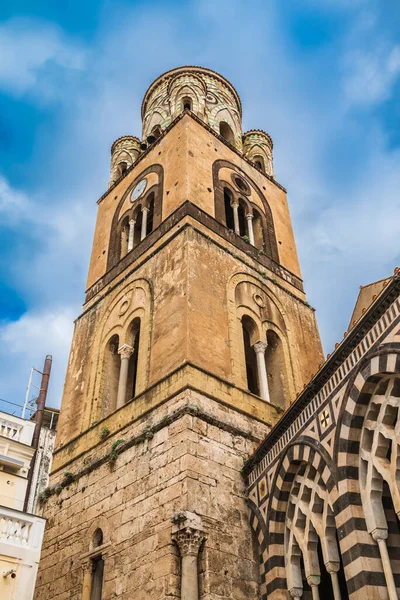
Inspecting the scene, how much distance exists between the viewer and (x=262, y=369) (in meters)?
14.5

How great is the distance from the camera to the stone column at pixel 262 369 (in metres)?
14.0

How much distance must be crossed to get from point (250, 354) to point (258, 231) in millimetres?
4888

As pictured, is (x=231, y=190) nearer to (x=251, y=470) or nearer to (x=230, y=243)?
(x=230, y=243)

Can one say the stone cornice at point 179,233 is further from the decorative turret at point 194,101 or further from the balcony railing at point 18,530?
the balcony railing at point 18,530

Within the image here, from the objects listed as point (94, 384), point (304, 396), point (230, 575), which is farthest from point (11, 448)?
point (304, 396)

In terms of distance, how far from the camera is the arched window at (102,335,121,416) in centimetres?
1498

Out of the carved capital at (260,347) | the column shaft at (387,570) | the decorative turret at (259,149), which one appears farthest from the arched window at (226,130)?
the column shaft at (387,570)

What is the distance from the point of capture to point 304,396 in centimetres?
1022

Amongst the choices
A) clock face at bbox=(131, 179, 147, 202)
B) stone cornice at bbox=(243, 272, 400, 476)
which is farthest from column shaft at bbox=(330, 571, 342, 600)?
clock face at bbox=(131, 179, 147, 202)

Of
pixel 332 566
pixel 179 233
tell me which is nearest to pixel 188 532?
pixel 332 566

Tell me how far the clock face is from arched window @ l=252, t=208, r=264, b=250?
385 centimetres

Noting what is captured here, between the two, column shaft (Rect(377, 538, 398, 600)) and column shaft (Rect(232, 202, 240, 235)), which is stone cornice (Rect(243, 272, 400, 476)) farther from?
column shaft (Rect(232, 202, 240, 235))

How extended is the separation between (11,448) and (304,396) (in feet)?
25.2

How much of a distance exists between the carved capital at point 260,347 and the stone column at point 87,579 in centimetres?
632
